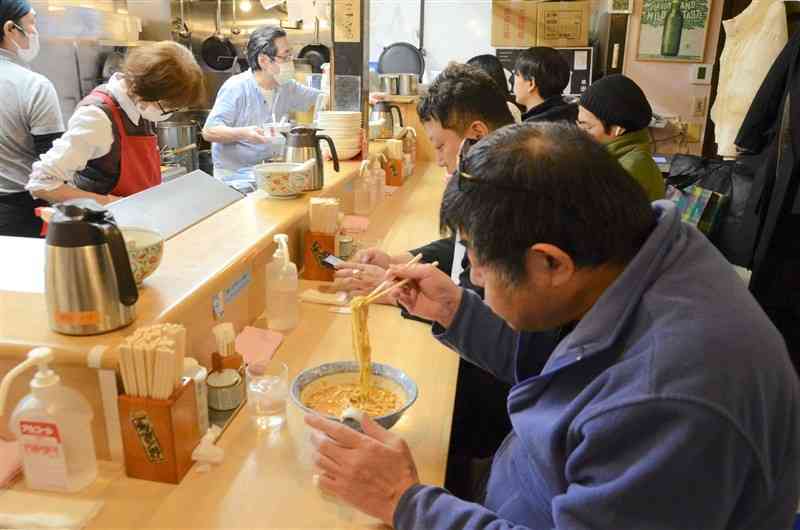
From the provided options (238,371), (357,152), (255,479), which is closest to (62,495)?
(255,479)

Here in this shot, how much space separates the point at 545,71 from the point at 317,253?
2077 millimetres

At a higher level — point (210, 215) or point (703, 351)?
point (703, 351)

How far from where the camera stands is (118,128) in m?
2.50

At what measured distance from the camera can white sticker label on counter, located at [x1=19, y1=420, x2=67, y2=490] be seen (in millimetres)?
1138

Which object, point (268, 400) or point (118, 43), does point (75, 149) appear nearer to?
point (268, 400)

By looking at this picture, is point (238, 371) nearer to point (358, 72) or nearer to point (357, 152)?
point (357, 152)

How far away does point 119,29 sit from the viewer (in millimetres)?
4828

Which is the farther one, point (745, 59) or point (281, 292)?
point (745, 59)

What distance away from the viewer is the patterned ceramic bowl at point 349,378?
1479 mm

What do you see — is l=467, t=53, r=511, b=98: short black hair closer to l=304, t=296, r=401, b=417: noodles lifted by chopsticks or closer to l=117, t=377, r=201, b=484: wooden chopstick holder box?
l=304, t=296, r=401, b=417: noodles lifted by chopsticks

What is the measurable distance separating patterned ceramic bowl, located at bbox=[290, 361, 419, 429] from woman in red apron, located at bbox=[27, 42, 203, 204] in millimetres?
1392

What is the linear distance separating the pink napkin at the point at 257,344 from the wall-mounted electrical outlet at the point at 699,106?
460 cm

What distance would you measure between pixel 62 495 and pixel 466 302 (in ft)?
3.02

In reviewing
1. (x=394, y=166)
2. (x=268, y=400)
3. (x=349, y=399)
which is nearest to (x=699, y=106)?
(x=394, y=166)
